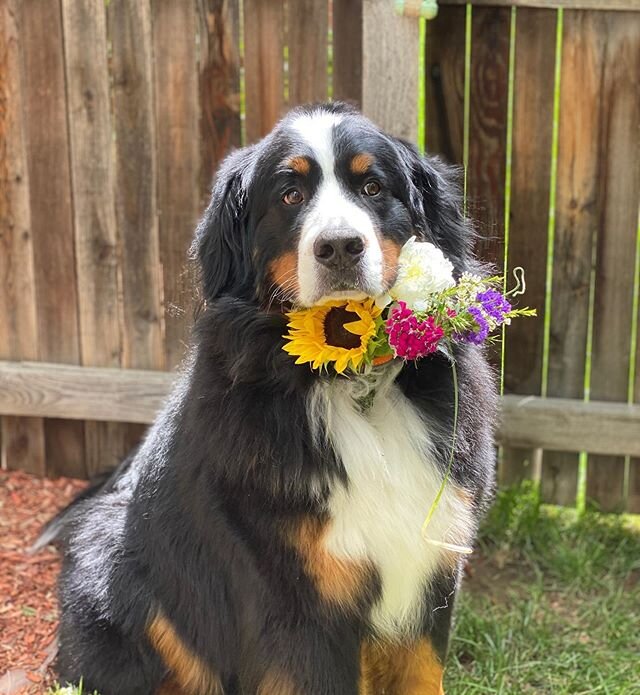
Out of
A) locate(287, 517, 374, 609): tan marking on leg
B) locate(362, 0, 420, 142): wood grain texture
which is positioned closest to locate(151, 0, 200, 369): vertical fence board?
locate(362, 0, 420, 142): wood grain texture

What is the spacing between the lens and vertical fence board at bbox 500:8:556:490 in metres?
3.79

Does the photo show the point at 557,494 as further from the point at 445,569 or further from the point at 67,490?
the point at 67,490

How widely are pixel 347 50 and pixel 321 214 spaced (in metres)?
1.55

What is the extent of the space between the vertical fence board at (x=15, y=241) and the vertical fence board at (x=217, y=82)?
697mm

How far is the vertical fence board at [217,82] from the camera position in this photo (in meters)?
3.88

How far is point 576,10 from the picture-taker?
12.1 ft

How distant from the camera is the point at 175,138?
13.2 ft

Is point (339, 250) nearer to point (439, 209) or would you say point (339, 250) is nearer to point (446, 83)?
point (439, 209)

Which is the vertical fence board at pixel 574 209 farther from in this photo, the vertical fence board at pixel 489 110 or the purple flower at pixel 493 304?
the purple flower at pixel 493 304

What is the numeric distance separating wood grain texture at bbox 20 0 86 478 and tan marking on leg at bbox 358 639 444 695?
1908 mm

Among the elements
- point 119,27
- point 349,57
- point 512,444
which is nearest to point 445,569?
point 512,444

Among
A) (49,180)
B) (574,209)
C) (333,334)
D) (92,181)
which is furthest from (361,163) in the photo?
(49,180)

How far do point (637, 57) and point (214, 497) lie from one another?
2160 mm

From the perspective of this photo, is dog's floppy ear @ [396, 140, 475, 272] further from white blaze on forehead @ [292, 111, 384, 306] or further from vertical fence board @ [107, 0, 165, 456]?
vertical fence board @ [107, 0, 165, 456]
